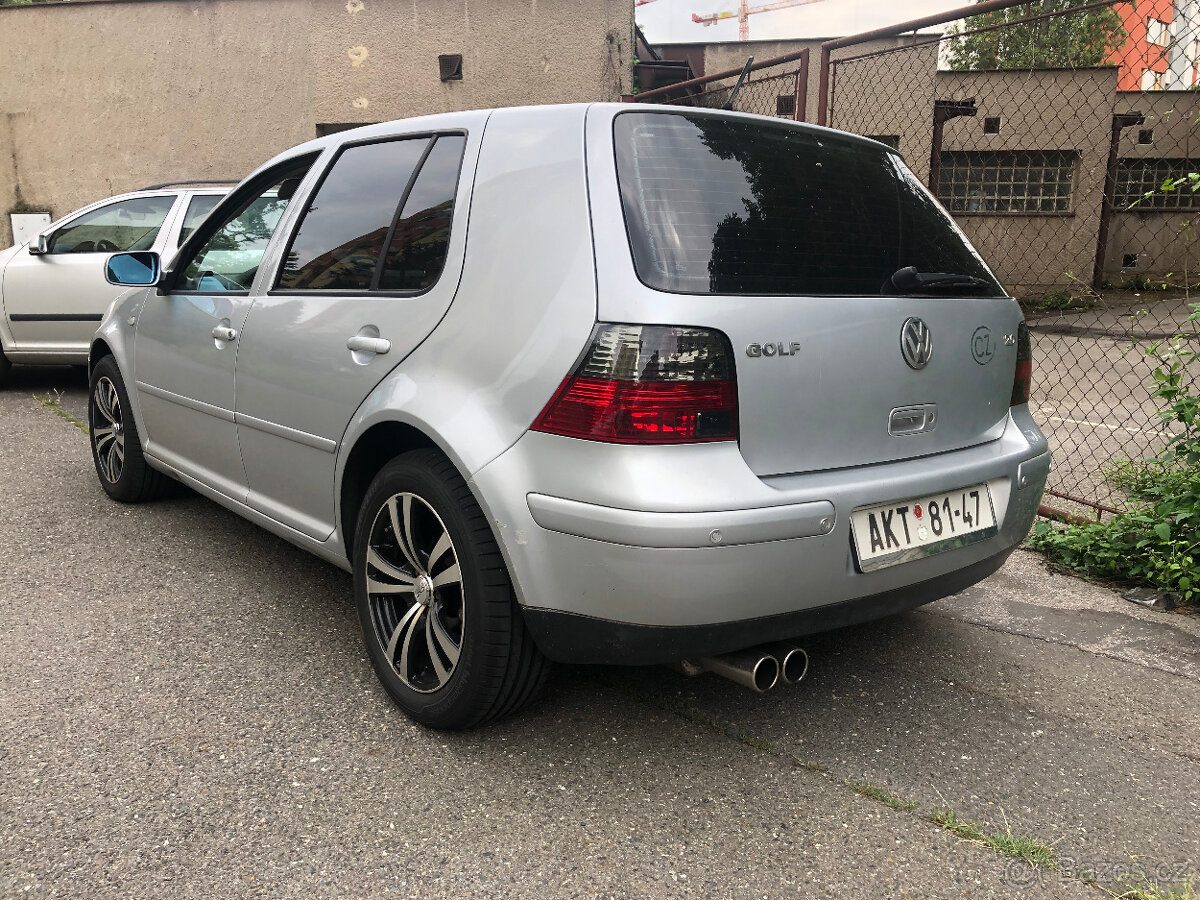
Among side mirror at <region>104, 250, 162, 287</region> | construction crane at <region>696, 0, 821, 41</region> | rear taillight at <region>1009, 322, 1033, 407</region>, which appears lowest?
rear taillight at <region>1009, 322, 1033, 407</region>

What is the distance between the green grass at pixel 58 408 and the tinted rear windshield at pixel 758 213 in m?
5.51

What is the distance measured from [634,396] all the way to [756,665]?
719 mm

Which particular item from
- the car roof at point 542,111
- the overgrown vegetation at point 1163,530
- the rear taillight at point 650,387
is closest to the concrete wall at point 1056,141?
the overgrown vegetation at point 1163,530

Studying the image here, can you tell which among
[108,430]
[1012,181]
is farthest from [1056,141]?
[108,430]

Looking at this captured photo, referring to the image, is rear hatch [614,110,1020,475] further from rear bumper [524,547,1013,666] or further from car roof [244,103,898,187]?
rear bumper [524,547,1013,666]

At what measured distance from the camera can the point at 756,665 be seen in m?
2.29

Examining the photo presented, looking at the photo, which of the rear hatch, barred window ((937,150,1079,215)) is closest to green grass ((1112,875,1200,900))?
the rear hatch

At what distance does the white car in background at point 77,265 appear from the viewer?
Answer: 7.48m

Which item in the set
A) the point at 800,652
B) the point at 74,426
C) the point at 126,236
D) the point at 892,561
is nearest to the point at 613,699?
the point at 800,652

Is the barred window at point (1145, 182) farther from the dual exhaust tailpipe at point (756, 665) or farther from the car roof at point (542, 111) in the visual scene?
the dual exhaust tailpipe at point (756, 665)

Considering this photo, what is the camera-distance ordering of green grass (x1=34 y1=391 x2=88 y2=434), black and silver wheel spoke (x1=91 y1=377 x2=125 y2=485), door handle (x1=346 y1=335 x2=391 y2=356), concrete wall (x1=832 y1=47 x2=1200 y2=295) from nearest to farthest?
door handle (x1=346 y1=335 x2=391 y2=356) → black and silver wheel spoke (x1=91 y1=377 x2=125 y2=485) → green grass (x1=34 y1=391 x2=88 y2=434) → concrete wall (x1=832 y1=47 x2=1200 y2=295)

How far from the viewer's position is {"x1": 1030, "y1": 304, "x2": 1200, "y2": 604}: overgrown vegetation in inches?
146

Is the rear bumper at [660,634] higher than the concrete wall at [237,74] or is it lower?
lower

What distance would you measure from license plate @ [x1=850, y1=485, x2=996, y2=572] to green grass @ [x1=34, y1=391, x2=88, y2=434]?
583 centimetres
